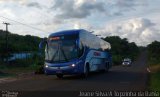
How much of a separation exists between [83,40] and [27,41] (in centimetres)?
8694

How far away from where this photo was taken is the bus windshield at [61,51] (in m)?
27.5

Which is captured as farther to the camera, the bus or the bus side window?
the bus side window

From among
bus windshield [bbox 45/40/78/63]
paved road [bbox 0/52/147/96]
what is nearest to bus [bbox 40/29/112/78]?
bus windshield [bbox 45/40/78/63]

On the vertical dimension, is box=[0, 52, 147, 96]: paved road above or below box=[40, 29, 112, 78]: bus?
below

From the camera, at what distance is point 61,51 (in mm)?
27516

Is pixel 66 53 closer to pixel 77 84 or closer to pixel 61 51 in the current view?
pixel 61 51

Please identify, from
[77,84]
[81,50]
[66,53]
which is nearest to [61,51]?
[66,53]

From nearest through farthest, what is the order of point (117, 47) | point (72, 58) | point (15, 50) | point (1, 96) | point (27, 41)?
1. point (1, 96)
2. point (72, 58)
3. point (15, 50)
4. point (27, 41)
5. point (117, 47)

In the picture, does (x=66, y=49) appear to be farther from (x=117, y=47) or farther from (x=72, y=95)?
(x=117, y=47)

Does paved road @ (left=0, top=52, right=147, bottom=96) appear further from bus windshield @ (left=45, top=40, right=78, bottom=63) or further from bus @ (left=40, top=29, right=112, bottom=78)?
bus windshield @ (left=45, top=40, right=78, bottom=63)

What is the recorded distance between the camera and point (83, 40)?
2903 cm

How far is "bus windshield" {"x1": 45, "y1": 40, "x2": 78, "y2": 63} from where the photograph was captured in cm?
2747

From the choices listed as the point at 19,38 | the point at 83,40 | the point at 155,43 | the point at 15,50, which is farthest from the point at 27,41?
the point at 83,40

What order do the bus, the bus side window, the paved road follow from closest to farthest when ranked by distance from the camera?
the paved road → the bus → the bus side window
